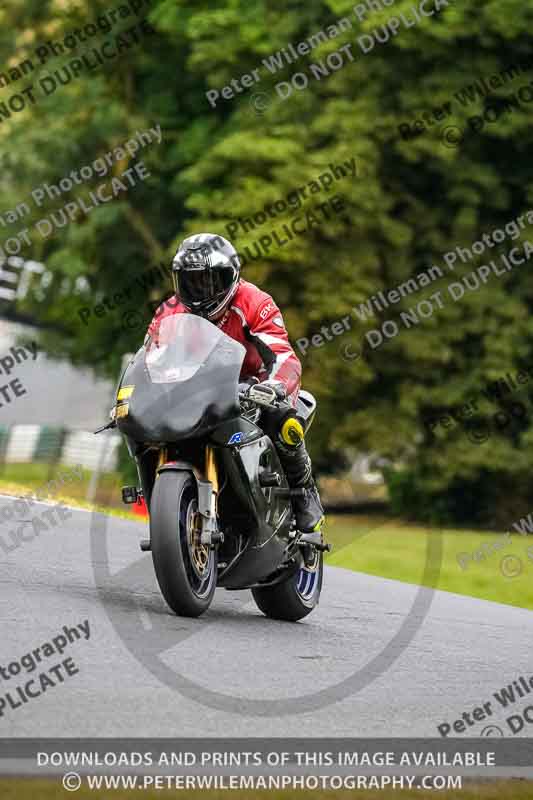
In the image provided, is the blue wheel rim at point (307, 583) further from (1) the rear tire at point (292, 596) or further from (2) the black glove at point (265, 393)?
(2) the black glove at point (265, 393)

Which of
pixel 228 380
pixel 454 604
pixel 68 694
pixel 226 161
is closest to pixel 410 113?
pixel 226 161

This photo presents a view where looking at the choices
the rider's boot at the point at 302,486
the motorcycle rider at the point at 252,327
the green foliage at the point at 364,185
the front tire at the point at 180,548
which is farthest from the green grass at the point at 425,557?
the front tire at the point at 180,548

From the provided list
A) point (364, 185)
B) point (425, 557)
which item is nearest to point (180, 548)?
point (425, 557)

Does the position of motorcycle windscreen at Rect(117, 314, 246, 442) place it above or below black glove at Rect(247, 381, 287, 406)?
above

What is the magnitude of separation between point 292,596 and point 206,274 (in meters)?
2.06

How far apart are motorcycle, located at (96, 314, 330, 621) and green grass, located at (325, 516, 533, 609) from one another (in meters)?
5.73

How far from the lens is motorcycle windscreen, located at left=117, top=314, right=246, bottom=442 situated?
796cm

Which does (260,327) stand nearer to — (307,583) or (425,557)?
(307,583)

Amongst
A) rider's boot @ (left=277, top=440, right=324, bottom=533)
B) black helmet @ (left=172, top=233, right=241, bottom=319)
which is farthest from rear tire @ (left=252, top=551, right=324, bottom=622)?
black helmet @ (left=172, top=233, right=241, bottom=319)

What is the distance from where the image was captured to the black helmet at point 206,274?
27.7ft

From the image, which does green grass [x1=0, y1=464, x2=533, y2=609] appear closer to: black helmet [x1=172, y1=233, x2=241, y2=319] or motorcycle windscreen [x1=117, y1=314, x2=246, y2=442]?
black helmet [x1=172, y1=233, x2=241, y2=319]

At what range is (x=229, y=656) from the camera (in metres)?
7.53

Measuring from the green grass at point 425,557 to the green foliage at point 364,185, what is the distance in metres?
1.23

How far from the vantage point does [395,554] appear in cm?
2425
